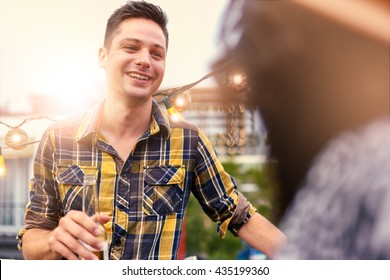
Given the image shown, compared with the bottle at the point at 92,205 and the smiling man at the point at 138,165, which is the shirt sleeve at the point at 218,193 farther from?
the bottle at the point at 92,205

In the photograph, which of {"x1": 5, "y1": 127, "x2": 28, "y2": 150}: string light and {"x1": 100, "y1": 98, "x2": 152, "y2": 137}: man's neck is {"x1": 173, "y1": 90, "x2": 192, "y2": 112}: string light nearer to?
{"x1": 100, "y1": 98, "x2": 152, "y2": 137}: man's neck

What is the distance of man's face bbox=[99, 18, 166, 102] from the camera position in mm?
1295

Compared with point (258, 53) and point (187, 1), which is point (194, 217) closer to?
point (187, 1)

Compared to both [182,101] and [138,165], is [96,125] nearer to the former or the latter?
[138,165]

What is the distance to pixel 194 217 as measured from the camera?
867cm

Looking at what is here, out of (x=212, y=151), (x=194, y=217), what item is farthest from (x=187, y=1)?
(x=194, y=217)

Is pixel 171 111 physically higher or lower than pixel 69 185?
higher

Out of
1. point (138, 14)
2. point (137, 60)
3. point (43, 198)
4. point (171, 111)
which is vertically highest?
point (138, 14)

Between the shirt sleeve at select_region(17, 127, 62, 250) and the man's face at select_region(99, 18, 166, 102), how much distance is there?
0.25 metres

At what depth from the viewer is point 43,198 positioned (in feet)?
4.14

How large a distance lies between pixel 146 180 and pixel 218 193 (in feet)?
0.64

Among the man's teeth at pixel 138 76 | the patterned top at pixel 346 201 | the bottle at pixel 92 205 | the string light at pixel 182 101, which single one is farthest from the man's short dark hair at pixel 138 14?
the patterned top at pixel 346 201

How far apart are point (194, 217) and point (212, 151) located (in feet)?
24.4

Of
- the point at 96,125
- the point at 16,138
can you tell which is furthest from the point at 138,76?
the point at 16,138
